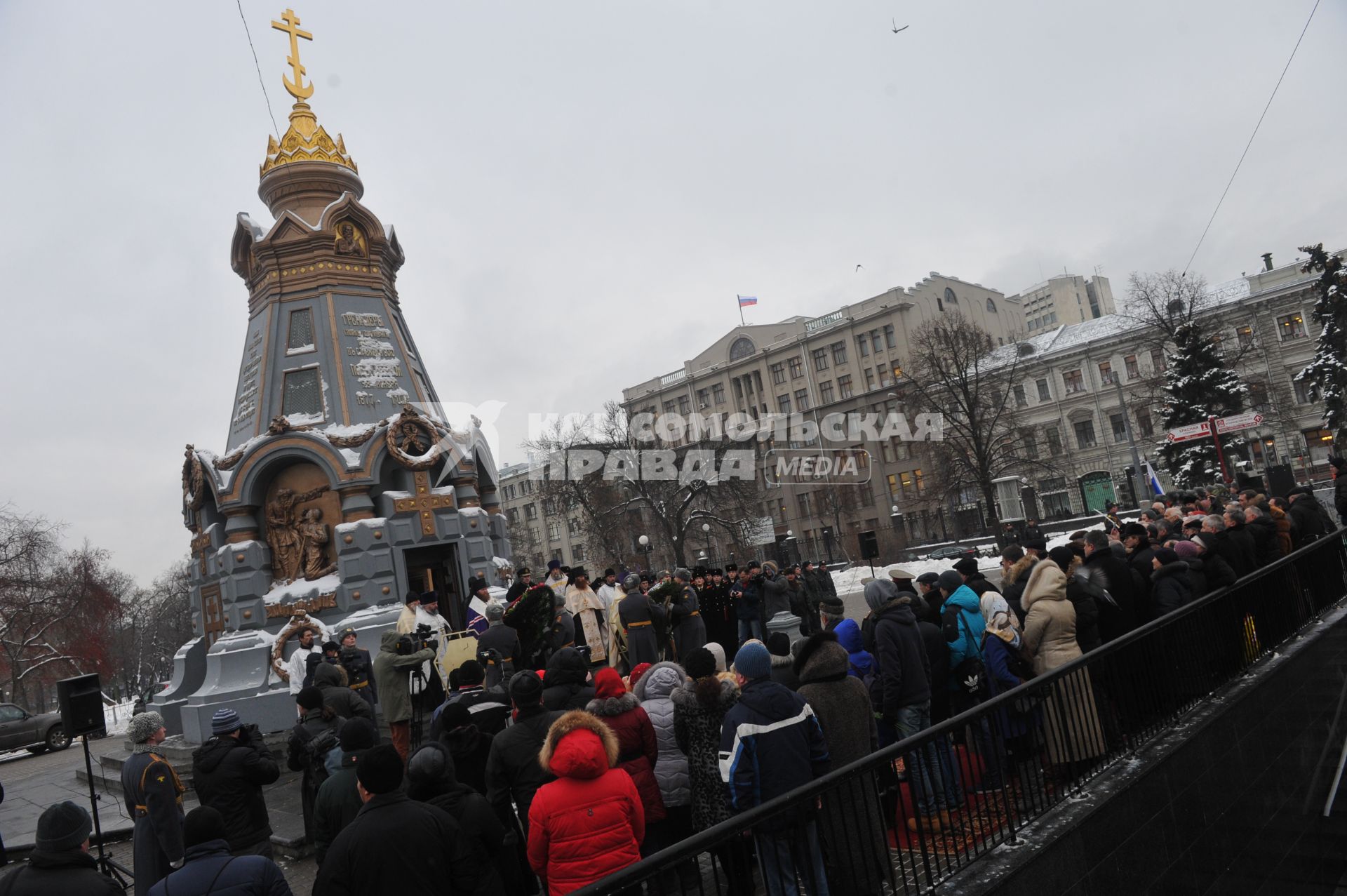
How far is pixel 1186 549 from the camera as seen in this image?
29.3 feet

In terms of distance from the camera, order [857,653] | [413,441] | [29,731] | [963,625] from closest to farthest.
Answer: [857,653]
[963,625]
[413,441]
[29,731]

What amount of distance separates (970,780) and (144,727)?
5650 millimetres

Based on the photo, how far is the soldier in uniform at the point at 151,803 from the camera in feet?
18.4

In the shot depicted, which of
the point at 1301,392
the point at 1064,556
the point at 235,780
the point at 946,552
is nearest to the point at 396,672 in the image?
the point at 235,780

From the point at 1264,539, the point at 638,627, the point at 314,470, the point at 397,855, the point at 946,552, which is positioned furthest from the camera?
the point at 946,552

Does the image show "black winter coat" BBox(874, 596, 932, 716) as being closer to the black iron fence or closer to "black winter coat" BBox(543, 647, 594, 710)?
the black iron fence

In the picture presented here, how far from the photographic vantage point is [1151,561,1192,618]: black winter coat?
805cm

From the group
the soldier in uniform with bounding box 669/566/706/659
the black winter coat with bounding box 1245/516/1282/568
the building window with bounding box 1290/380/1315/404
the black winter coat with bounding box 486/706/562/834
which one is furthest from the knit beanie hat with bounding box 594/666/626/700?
the building window with bounding box 1290/380/1315/404

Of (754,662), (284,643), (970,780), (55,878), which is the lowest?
(970,780)

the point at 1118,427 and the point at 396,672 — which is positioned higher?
the point at 1118,427

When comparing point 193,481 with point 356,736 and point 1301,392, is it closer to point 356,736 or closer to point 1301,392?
point 356,736

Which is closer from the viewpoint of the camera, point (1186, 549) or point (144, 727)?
point (144, 727)

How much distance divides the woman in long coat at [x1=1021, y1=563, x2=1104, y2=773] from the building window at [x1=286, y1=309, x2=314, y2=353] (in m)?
14.4

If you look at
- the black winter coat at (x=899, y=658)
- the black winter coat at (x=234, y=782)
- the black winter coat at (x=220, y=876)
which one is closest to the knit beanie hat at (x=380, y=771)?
the black winter coat at (x=220, y=876)
